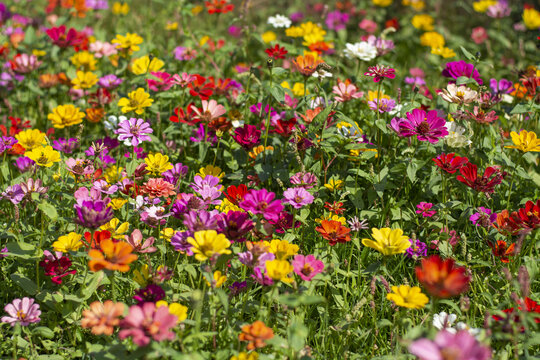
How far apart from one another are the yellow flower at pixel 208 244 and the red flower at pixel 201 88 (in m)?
1.42

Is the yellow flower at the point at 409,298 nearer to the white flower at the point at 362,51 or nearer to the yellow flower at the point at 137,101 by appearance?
the yellow flower at the point at 137,101

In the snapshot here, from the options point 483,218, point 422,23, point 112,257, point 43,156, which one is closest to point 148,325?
point 112,257

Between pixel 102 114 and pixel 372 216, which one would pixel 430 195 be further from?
pixel 102 114

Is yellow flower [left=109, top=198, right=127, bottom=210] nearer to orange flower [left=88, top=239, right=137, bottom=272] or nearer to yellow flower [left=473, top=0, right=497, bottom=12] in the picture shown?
orange flower [left=88, top=239, right=137, bottom=272]

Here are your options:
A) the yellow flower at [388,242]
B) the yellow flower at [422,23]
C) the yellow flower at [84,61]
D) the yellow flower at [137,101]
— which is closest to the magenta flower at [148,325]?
the yellow flower at [388,242]

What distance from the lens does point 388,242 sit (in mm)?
1763

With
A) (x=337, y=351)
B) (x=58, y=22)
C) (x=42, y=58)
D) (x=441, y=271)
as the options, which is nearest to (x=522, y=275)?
(x=441, y=271)

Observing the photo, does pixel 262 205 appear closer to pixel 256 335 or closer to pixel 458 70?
pixel 256 335

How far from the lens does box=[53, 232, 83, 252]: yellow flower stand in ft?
5.91

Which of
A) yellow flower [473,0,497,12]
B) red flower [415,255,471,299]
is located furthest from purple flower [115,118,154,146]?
yellow flower [473,0,497,12]

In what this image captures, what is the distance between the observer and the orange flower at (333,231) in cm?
193

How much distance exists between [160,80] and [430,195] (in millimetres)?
1671

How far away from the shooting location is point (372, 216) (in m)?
2.38

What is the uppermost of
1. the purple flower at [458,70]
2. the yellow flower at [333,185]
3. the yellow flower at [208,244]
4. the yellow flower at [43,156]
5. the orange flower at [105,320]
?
the purple flower at [458,70]
